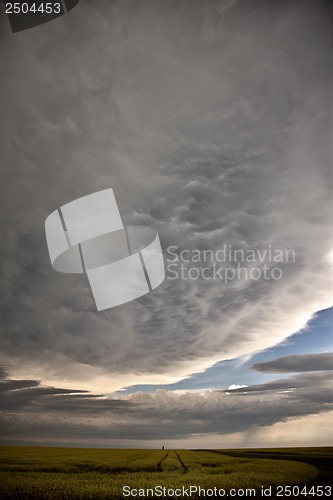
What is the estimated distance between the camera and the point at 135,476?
11.3 metres

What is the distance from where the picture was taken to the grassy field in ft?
31.4

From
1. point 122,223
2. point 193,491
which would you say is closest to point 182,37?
point 122,223

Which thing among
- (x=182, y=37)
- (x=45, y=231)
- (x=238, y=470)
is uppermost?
(x=182, y=37)

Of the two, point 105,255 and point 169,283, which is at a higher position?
point 105,255

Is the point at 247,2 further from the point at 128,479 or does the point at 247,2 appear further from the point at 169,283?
the point at 128,479

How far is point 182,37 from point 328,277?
1019 cm

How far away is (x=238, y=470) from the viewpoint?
1201cm

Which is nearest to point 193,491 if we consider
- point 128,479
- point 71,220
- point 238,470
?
point 128,479

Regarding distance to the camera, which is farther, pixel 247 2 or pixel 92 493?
pixel 247 2

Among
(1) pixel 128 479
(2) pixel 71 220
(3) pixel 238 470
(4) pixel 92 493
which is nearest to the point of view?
(4) pixel 92 493

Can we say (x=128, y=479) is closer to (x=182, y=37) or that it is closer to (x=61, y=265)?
(x=61, y=265)

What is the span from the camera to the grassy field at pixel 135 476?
9.57 metres

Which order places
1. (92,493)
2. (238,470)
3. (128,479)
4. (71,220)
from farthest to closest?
(71,220)
(238,470)
(128,479)
(92,493)

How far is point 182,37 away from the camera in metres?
12.6
